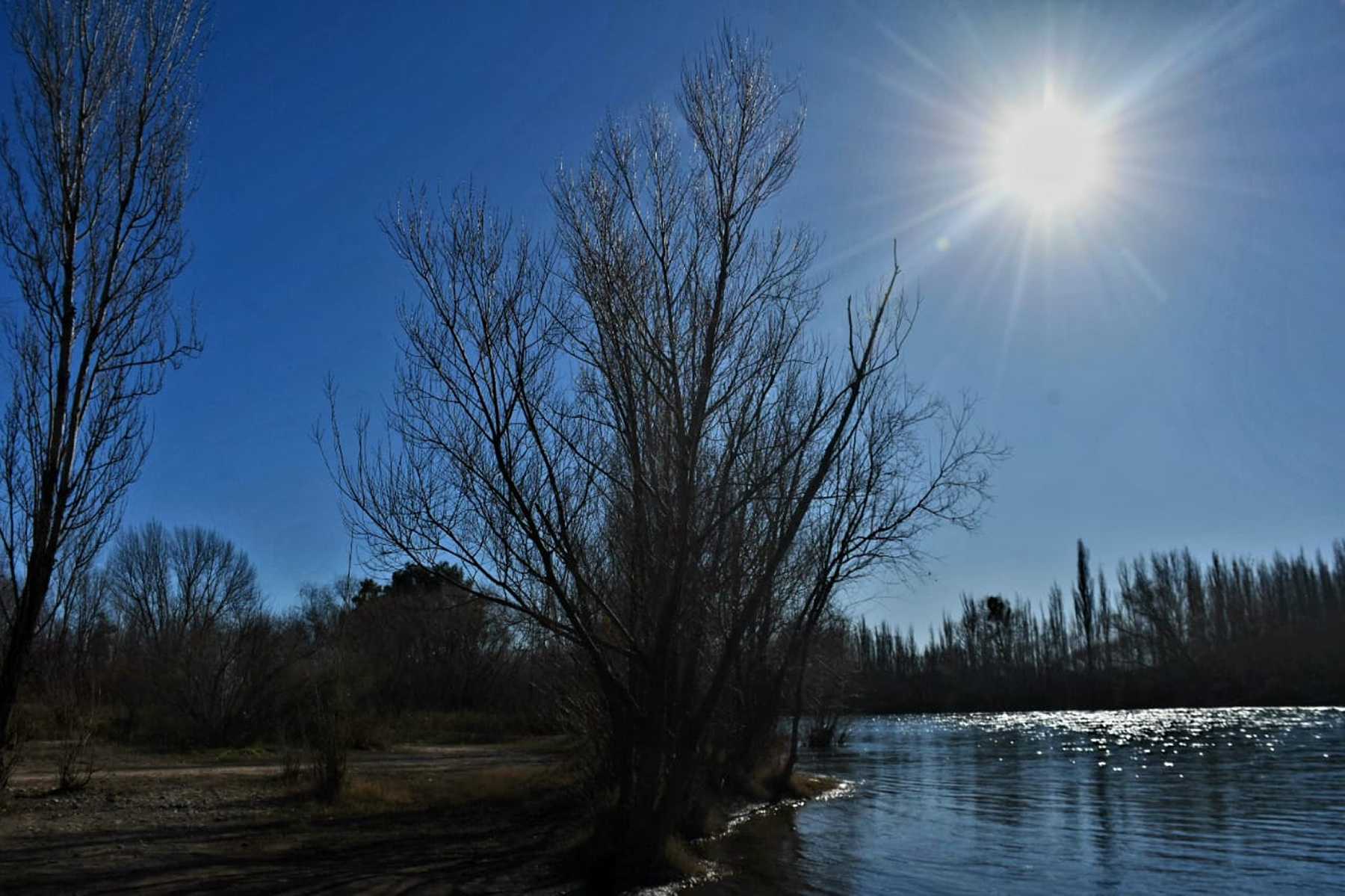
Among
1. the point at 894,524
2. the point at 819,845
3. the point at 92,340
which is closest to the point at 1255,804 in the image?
the point at 894,524

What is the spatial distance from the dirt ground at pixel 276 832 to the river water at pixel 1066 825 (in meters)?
2.84

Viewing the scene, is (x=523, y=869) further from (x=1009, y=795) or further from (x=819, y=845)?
(x=1009, y=795)

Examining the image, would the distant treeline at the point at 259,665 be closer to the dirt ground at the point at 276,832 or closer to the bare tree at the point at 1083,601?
the dirt ground at the point at 276,832

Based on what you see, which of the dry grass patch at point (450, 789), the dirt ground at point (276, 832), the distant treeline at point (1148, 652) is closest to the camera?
the dirt ground at point (276, 832)

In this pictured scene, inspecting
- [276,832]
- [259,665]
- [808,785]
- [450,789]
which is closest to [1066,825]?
[808,785]

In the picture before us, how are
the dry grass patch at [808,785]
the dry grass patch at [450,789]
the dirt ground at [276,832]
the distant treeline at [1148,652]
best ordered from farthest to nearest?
the distant treeline at [1148,652] → the dry grass patch at [808,785] → the dry grass patch at [450,789] → the dirt ground at [276,832]

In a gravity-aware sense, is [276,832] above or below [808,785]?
below

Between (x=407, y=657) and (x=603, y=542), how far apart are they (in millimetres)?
36329

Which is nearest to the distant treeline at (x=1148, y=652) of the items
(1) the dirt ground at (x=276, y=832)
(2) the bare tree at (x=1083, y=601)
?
(2) the bare tree at (x=1083, y=601)

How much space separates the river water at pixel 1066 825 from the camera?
1103 centimetres

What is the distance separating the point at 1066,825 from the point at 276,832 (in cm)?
1237

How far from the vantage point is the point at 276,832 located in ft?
39.0

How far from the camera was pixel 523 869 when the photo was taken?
1057 centimetres

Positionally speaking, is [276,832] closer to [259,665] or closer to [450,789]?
[450,789]
